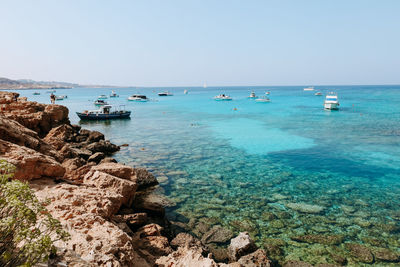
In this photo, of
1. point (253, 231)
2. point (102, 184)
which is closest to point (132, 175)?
point (102, 184)

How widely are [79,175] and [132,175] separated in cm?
268

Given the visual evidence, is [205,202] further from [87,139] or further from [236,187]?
[87,139]

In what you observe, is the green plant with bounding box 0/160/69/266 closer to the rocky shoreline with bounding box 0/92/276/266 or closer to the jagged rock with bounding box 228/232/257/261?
the rocky shoreline with bounding box 0/92/276/266

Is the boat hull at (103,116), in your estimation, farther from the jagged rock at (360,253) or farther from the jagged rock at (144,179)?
the jagged rock at (360,253)

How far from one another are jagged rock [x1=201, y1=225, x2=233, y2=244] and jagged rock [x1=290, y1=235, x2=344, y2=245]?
9.44ft

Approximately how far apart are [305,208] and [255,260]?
6196mm

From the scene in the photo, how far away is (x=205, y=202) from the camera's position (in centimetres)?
1359

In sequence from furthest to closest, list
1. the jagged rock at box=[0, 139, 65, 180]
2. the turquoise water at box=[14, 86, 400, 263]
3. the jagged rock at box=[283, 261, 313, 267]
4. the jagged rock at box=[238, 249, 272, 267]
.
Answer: the turquoise water at box=[14, 86, 400, 263], the jagged rock at box=[0, 139, 65, 180], the jagged rock at box=[283, 261, 313, 267], the jagged rock at box=[238, 249, 272, 267]

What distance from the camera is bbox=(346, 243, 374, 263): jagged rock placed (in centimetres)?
912

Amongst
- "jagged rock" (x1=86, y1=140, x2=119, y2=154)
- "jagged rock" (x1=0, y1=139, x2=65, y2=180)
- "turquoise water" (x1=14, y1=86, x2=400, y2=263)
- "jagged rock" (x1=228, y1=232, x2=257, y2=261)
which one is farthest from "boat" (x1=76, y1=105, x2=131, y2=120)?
"jagged rock" (x1=228, y1=232, x2=257, y2=261)

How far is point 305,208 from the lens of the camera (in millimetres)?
13055

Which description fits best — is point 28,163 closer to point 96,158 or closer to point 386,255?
point 96,158

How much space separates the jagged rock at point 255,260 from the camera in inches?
316

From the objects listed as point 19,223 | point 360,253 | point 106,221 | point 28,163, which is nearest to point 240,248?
point 106,221
